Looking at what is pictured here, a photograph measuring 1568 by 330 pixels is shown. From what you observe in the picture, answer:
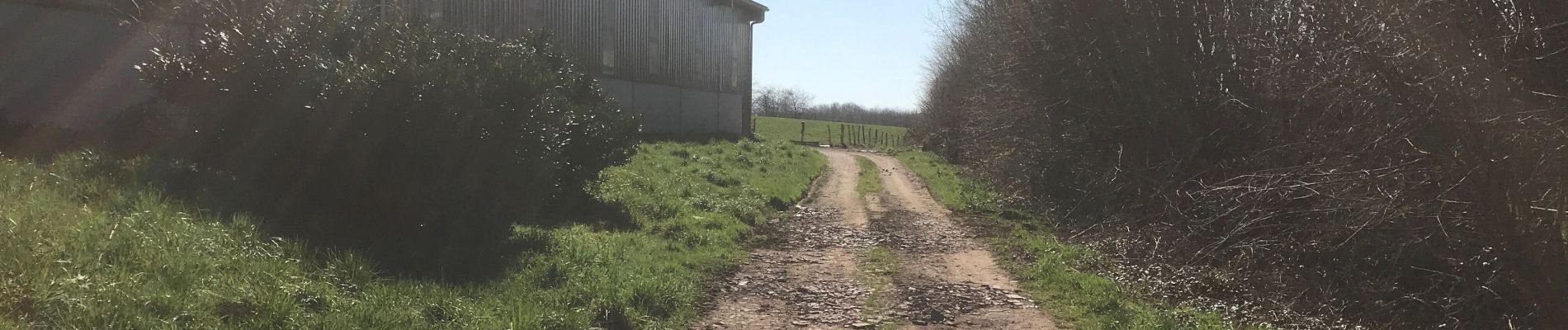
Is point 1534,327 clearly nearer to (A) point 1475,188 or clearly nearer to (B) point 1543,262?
(B) point 1543,262

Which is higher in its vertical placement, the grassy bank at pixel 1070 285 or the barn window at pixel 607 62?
the barn window at pixel 607 62

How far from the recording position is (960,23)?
18.0 m

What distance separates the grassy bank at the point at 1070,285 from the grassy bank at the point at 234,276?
293 cm

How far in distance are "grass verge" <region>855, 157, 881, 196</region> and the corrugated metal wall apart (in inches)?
273

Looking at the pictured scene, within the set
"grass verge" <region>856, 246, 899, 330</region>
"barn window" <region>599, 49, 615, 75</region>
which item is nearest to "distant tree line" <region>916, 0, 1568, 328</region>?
"grass verge" <region>856, 246, 899, 330</region>

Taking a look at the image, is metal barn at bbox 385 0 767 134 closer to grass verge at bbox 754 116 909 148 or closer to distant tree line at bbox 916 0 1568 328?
grass verge at bbox 754 116 909 148

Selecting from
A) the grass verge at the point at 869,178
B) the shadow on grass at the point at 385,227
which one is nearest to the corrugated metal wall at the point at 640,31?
the grass verge at the point at 869,178

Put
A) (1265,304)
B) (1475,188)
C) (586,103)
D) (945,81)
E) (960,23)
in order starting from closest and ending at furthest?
(1475,188)
(1265,304)
(586,103)
(960,23)
(945,81)

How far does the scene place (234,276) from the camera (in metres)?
4.67

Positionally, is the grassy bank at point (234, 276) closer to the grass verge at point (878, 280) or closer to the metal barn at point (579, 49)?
the grass verge at point (878, 280)

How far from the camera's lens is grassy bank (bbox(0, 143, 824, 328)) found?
157 inches

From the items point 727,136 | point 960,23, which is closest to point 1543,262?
point 960,23

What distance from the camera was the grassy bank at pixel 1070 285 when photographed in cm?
583

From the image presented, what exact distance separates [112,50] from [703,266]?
1010 cm
